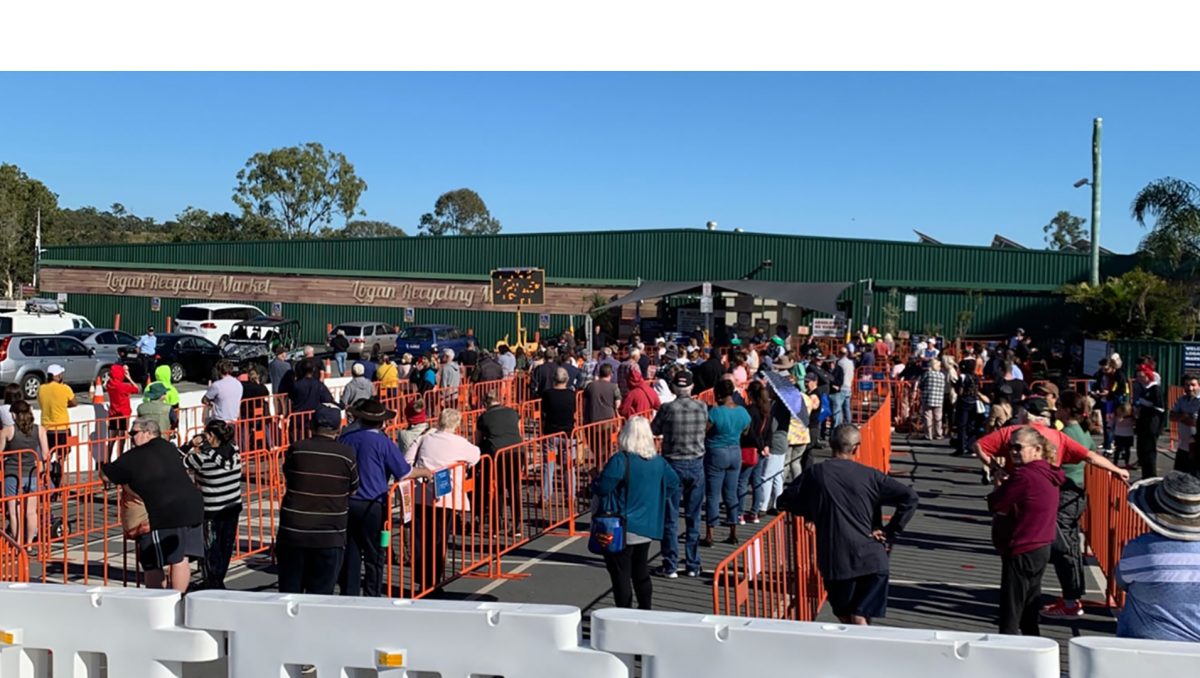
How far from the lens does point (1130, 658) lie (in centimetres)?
373

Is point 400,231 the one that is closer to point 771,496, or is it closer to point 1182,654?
point 771,496

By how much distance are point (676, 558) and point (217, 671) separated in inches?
150

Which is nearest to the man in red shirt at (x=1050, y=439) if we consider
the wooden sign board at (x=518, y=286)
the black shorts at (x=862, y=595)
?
the black shorts at (x=862, y=595)

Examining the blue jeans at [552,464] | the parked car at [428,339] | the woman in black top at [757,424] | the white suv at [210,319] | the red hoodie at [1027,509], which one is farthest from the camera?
the parked car at [428,339]

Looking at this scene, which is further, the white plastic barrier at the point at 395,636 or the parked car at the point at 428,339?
the parked car at the point at 428,339

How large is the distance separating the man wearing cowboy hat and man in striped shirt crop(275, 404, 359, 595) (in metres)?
4.57

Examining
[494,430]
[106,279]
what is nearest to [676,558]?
[494,430]

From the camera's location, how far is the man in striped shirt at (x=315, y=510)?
693 centimetres

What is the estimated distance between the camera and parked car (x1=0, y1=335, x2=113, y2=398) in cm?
2322

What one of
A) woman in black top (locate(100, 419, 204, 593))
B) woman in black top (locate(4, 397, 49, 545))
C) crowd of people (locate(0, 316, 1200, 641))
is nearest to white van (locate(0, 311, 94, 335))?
crowd of people (locate(0, 316, 1200, 641))

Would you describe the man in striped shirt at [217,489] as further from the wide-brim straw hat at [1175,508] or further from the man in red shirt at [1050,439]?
the wide-brim straw hat at [1175,508]

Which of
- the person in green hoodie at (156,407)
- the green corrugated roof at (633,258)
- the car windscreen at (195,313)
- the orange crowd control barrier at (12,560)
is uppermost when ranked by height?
the green corrugated roof at (633,258)

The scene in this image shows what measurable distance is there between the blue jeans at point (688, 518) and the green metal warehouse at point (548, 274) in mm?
28922

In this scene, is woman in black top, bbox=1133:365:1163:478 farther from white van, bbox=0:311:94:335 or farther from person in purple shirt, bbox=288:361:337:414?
white van, bbox=0:311:94:335
